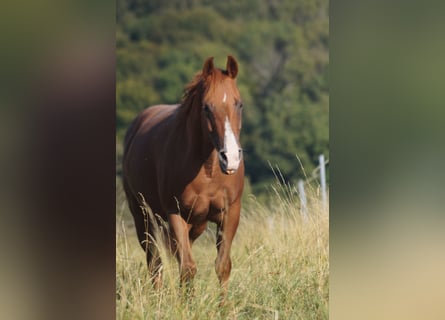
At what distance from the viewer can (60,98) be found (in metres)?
2.81

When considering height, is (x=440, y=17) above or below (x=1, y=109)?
above

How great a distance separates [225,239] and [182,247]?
29 cm

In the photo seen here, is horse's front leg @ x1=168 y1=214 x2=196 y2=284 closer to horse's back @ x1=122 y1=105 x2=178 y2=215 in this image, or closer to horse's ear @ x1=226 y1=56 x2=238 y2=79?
horse's back @ x1=122 y1=105 x2=178 y2=215

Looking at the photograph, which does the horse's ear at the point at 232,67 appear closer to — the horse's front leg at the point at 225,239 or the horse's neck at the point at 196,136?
the horse's neck at the point at 196,136

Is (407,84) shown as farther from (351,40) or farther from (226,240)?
(226,240)

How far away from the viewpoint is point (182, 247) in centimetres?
452

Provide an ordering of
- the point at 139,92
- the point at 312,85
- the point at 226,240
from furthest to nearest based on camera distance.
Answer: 1. the point at 312,85
2. the point at 139,92
3. the point at 226,240

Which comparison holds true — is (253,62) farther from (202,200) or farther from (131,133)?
(202,200)

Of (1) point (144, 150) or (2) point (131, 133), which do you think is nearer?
(1) point (144, 150)

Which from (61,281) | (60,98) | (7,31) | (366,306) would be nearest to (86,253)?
(61,281)

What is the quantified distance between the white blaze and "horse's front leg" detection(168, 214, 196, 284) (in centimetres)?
64

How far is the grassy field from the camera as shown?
4.09 meters

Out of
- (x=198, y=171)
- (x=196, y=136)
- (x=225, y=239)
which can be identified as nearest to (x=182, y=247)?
(x=225, y=239)

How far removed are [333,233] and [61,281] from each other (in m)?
1.04
